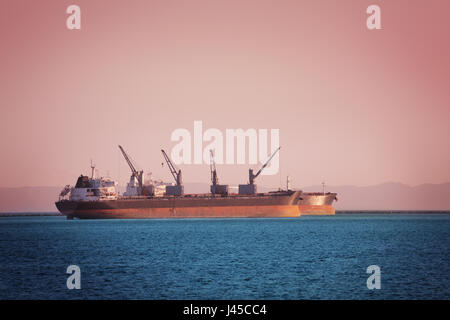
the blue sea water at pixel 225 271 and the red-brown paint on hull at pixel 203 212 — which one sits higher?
the blue sea water at pixel 225 271

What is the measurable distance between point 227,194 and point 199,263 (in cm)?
11938

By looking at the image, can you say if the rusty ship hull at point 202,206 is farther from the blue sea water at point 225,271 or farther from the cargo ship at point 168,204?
the blue sea water at point 225,271

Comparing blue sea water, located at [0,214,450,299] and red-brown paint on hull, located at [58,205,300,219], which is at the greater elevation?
blue sea water, located at [0,214,450,299]

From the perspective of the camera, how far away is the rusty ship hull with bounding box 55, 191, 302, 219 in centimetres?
16238

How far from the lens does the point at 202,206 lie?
16488 cm

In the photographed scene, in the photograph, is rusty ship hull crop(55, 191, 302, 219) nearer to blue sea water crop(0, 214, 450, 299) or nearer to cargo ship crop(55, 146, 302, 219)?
cargo ship crop(55, 146, 302, 219)

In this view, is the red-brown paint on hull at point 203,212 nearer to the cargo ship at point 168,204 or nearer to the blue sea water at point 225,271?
the cargo ship at point 168,204

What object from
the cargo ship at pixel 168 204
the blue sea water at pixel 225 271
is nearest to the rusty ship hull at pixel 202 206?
the cargo ship at pixel 168 204

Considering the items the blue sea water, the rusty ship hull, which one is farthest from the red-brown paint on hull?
the blue sea water

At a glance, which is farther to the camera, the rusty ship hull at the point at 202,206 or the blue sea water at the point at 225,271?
the rusty ship hull at the point at 202,206

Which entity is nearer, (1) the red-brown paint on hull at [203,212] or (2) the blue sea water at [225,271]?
(2) the blue sea water at [225,271]

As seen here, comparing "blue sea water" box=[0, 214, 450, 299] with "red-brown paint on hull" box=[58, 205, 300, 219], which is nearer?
"blue sea water" box=[0, 214, 450, 299]

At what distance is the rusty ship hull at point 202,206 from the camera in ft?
533

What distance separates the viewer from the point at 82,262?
189 ft
